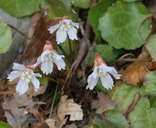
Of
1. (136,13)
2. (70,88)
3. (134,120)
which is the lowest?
(134,120)

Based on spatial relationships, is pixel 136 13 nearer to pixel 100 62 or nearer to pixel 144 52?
pixel 144 52

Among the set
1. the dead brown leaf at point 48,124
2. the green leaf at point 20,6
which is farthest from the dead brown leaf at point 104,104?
the green leaf at point 20,6

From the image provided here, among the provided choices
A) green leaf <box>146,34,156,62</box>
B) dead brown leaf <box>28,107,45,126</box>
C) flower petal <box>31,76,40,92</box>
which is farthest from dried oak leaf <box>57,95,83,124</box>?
green leaf <box>146,34,156,62</box>

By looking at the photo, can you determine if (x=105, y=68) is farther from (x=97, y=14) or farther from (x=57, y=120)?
(x=97, y=14)

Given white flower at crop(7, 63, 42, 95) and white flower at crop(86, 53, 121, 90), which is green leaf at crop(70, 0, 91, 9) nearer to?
white flower at crop(86, 53, 121, 90)

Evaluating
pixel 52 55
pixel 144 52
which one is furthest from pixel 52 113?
pixel 144 52
